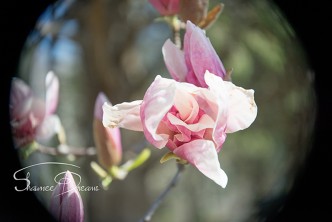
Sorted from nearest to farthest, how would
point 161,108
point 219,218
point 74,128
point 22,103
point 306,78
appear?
point 161,108
point 22,103
point 306,78
point 219,218
point 74,128

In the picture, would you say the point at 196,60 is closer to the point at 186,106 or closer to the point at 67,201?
the point at 186,106

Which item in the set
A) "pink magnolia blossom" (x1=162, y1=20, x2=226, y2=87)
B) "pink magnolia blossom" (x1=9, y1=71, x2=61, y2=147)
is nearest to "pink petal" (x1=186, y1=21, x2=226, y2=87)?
"pink magnolia blossom" (x1=162, y1=20, x2=226, y2=87)

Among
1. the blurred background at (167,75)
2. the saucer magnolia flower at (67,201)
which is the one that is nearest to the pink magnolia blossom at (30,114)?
the blurred background at (167,75)

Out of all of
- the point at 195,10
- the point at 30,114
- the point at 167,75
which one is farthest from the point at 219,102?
the point at 167,75

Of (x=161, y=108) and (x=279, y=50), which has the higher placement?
(x=161, y=108)

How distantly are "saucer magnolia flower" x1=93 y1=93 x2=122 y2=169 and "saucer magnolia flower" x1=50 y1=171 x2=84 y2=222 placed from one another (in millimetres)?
87

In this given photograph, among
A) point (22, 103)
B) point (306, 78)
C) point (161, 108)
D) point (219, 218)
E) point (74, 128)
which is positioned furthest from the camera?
point (74, 128)

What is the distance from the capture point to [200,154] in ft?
1.11

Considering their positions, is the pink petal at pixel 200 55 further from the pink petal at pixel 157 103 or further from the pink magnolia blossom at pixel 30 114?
the pink magnolia blossom at pixel 30 114

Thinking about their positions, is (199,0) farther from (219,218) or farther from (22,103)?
(219,218)

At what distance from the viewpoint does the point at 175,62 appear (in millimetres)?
397

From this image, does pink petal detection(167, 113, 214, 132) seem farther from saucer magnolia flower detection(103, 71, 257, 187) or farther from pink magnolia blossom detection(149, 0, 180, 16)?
pink magnolia blossom detection(149, 0, 180, 16)

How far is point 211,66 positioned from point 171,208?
68 cm

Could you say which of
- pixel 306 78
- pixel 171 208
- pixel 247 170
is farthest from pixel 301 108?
pixel 171 208
